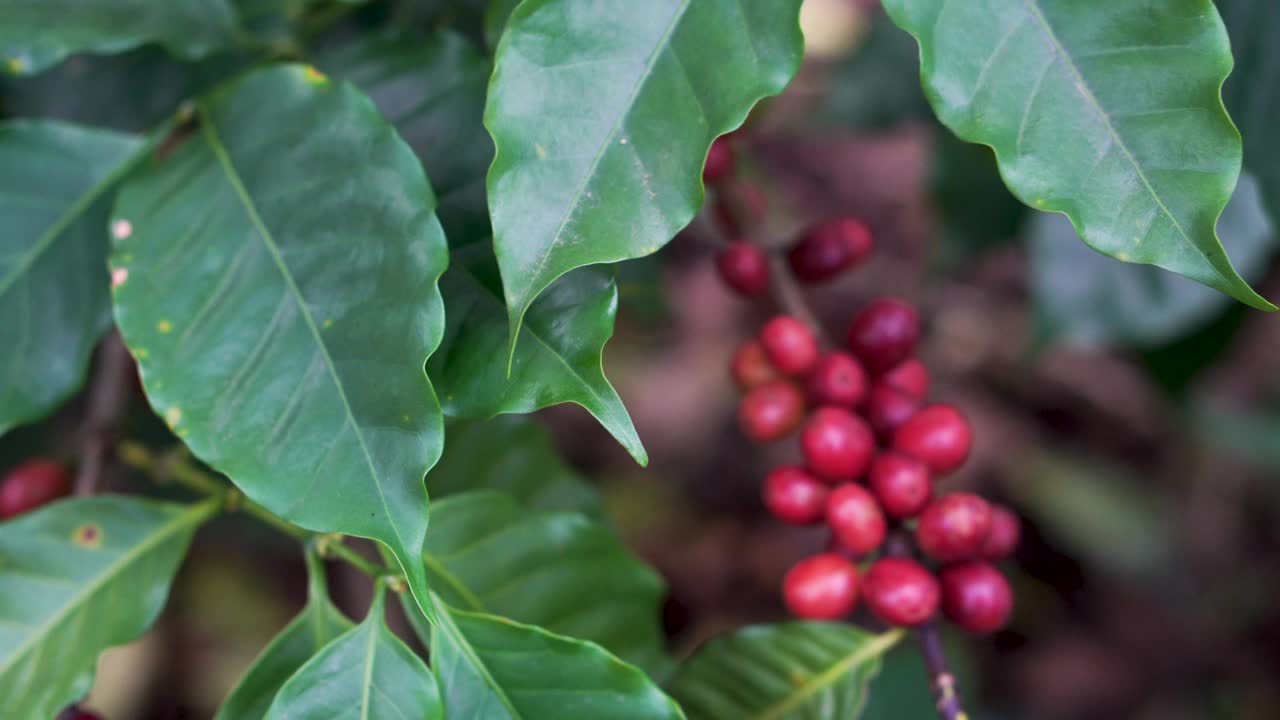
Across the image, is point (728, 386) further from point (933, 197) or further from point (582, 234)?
point (582, 234)

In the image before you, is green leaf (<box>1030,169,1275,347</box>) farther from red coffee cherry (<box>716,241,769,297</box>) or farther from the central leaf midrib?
the central leaf midrib

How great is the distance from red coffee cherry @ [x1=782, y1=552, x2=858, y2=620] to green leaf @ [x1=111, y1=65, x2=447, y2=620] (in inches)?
17.7

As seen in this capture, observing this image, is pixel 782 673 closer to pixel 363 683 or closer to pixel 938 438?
→ pixel 938 438

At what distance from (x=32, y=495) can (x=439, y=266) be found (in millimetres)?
770

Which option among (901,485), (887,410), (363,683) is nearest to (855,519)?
(901,485)

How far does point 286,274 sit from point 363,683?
13.6 inches

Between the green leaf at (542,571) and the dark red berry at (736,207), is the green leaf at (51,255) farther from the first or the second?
the dark red berry at (736,207)

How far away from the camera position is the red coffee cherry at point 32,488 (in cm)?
124

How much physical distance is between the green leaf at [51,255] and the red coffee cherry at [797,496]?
71cm

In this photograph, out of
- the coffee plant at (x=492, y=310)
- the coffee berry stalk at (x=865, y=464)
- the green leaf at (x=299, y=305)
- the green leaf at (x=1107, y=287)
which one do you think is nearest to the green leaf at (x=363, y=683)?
the coffee plant at (x=492, y=310)

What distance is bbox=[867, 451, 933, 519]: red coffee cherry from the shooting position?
106 cm

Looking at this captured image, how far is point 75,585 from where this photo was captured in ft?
3.23

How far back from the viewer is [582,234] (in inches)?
29.0

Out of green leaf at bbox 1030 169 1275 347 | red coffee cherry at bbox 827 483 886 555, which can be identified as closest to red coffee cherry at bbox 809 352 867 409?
red coffee cherry at bbox 827 483 886 555
